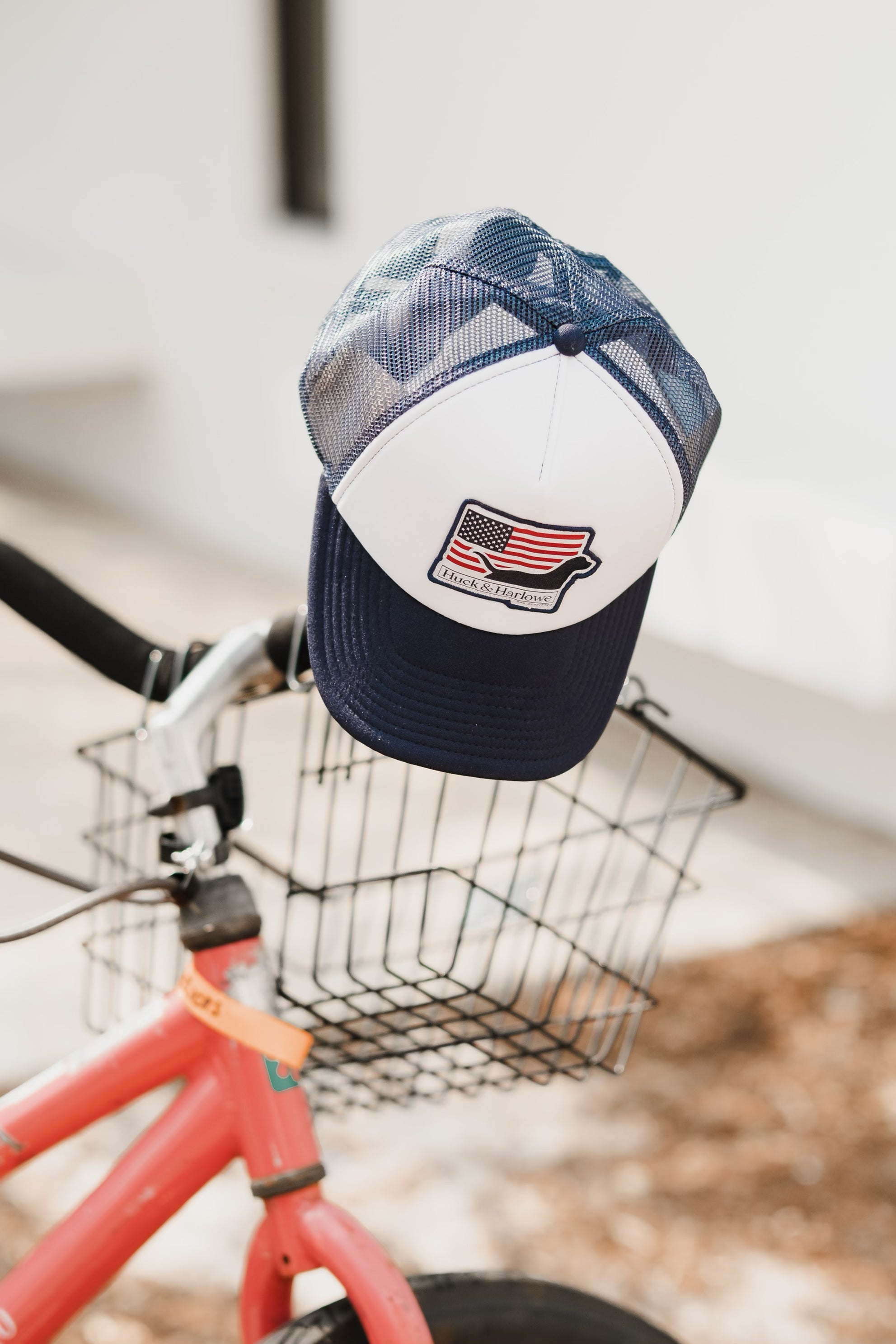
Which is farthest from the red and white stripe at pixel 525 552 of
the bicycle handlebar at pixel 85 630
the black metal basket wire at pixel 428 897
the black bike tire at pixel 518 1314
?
the black bike tire at pixel 518 1314

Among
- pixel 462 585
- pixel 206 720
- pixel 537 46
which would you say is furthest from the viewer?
pixel 537 46

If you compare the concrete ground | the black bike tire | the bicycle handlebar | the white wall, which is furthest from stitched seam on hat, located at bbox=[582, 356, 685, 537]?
the white wall

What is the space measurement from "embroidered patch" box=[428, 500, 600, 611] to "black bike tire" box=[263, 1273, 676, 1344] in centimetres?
56

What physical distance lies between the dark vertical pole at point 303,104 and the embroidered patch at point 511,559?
12.0 ft

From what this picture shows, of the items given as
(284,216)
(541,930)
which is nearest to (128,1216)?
(541,930)

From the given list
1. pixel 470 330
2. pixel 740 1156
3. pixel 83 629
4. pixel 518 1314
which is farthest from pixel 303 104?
pixel 518 1314

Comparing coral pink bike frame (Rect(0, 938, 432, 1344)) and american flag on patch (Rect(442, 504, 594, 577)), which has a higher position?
american flag on patch (Rect(442, 504, 594, 577))

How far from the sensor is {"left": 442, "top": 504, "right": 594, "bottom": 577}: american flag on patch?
33.1 inches

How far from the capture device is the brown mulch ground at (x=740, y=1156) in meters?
1.90

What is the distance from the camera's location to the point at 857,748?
3.11m

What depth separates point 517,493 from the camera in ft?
2.70

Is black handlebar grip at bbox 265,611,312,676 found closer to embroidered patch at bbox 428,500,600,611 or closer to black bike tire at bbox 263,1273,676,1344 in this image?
embroidered patch at bbox 428,500,600,611

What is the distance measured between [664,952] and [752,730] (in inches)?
35.5

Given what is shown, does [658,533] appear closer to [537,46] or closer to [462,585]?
[462,585]
